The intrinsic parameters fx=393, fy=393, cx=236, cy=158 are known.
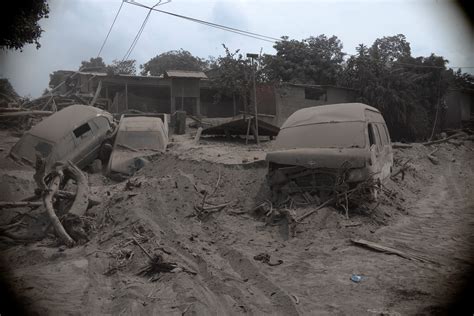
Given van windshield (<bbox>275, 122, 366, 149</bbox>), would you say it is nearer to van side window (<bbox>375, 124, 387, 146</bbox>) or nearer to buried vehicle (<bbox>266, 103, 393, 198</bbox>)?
buried vehicle (<bbox>266, 103, 393, 198</bbox>)

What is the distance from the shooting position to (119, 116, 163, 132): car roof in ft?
37.9

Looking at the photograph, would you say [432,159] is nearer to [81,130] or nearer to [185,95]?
[81,130]

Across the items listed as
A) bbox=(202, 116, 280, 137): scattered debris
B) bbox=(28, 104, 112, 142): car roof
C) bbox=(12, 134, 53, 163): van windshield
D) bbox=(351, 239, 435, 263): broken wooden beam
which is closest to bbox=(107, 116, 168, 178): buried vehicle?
bbox=(28, 104, 112, 142): car roof

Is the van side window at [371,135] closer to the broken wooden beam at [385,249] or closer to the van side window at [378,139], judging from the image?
the van side window at [378,139]

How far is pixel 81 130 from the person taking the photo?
11133 millimetres

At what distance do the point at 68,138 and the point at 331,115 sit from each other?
703cm

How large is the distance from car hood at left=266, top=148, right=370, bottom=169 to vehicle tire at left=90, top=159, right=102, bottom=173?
579cm

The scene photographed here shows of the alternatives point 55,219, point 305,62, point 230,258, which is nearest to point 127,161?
point 55,219

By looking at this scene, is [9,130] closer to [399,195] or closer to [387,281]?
[399,195]

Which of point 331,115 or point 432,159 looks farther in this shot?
point 432,159

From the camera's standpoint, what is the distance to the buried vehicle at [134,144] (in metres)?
10.2

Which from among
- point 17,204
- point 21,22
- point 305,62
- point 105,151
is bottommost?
point 17,204

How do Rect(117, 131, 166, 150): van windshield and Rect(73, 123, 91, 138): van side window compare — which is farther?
Rect(117, 131, 166, 150): van windshield

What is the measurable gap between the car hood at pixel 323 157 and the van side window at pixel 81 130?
6308 millimetres
